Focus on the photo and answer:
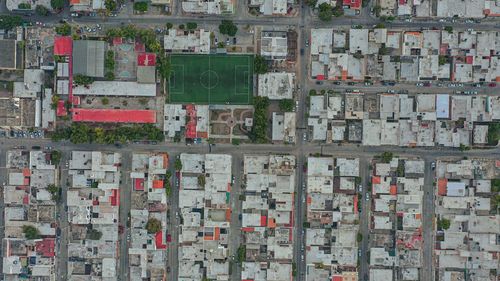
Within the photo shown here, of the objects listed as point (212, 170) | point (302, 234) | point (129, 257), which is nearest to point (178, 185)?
point (212, 170)

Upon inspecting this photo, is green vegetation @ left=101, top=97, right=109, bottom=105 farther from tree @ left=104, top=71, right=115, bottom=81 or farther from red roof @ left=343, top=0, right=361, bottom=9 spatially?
red roof @ left=343, top=0, right=361, bottom=9

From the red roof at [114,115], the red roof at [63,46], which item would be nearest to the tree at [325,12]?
the red roof at [114,115]

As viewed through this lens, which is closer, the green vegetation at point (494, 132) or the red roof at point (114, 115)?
the green vegetation at point (494, 132)

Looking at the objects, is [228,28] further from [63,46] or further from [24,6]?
[24,6]

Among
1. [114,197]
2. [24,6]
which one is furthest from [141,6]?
[114,197]

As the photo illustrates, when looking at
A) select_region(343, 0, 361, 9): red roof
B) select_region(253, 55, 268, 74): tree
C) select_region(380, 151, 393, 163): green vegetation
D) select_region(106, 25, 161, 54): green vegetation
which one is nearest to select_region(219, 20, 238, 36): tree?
select_region(253, 55, 268, 74): tree

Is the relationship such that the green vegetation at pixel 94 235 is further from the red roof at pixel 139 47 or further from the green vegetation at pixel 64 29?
the green vegetation at pixel 64 29
